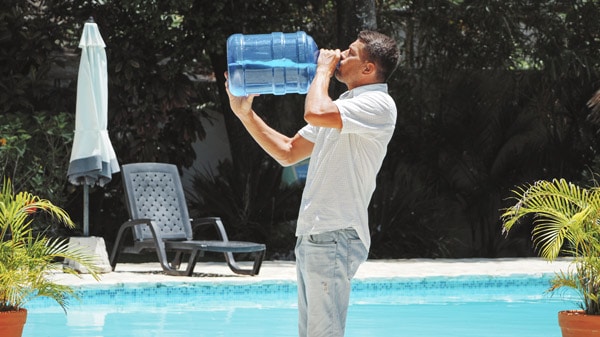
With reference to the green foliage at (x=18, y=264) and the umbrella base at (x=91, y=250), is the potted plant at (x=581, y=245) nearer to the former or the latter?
the green foliage at (x=18, y=264)

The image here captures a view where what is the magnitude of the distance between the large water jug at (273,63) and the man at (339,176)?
407mm

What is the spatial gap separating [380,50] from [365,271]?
24.1 feet

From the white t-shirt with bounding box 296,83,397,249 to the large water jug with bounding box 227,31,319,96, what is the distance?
493mm

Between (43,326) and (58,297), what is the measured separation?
3219 mm

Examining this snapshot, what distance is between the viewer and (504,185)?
1555 centimetres

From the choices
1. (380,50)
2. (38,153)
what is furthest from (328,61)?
(38,153)

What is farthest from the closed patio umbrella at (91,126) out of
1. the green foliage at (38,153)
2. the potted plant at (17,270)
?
the potted plant at (17,270)

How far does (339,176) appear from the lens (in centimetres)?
418

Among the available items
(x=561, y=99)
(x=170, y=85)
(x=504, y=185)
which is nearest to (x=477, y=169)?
(x=504, y=185)

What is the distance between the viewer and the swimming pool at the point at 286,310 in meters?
8.44

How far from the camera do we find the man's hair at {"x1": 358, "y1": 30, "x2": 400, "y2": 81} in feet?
13.9

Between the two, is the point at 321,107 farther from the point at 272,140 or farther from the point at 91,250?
the point at 91,250

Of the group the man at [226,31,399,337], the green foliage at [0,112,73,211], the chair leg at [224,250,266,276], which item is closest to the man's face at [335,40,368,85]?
the man at [226,31,399,337]

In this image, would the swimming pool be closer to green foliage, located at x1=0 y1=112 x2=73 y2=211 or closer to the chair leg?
the chair leg
